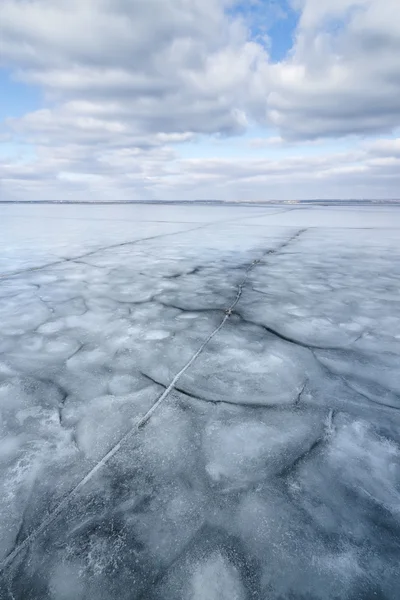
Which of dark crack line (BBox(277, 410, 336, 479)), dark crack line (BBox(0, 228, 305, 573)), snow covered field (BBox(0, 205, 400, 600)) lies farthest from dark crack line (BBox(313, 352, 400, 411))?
dark crack line (BBox(0, 228, 305, 573))

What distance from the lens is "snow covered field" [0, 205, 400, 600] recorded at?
85 cm

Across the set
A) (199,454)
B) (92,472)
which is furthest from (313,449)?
(92,472)

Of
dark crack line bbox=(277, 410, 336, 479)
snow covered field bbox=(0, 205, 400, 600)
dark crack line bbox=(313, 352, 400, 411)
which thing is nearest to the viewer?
snow covered field bbox=(0, 205, 400, 600)

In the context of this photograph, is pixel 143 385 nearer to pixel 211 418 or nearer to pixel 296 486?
pixel 211 418

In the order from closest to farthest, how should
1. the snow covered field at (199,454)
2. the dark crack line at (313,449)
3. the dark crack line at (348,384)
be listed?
the snow covered field at (199,454) → the dark crack line at (313,449) → the dark crack line at (348,384)

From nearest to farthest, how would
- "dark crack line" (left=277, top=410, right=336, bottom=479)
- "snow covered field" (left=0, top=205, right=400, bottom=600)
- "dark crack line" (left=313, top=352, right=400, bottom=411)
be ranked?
"snow covered field" (left=0, top=205, right=400, bottom=600) → "dark crack line" (left=277, top=410, right=336, bottom=479) → "dark crack line" (left=313, top=352, right=400, bottom=411)

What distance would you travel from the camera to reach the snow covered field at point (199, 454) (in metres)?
0.85

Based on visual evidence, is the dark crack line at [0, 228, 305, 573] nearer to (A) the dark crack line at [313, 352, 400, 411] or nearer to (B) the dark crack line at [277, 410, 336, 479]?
(B) the dark crack line at [277, 410, 336, 479]

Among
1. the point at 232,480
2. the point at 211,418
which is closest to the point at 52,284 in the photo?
the point at 211,418

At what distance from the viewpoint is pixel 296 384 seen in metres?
1.67

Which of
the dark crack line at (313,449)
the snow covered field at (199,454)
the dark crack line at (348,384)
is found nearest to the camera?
the snow covered field at (199,454)

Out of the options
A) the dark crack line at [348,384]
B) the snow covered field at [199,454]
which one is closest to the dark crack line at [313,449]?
the snow covered field at [199,454]

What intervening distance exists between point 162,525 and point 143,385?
0.74m

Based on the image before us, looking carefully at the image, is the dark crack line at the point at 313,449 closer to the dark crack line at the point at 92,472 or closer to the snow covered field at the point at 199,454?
the snow covered field at the point at 199,454
